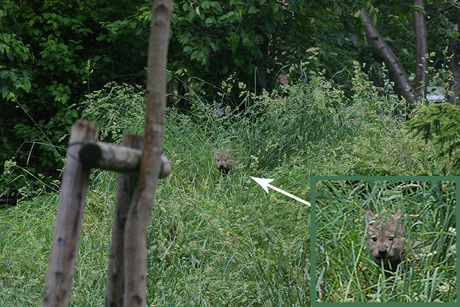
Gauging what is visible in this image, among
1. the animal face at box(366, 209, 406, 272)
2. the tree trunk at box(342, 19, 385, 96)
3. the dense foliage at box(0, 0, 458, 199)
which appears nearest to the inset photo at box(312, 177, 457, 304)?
the animal face at box(366, 209, 406, 272)

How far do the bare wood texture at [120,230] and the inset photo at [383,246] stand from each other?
32.8 inches

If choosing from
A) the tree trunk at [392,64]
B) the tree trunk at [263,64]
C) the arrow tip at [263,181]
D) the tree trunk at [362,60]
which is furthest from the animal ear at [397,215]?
the tree trunk at [362,60]

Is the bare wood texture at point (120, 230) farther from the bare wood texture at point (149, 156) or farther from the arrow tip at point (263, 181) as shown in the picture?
the arrow tip at point (263, 181)

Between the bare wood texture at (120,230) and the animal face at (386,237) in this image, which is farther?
the animal face at (386,237)

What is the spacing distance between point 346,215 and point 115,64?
18.8 ft

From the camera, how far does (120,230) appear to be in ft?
6.82

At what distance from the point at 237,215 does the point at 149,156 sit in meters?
2.26

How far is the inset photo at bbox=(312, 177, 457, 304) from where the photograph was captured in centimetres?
235

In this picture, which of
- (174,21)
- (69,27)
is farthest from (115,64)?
(174,21)

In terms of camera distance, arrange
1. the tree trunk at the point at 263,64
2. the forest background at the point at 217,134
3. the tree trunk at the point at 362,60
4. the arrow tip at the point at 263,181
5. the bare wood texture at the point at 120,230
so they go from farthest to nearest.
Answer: the tree trunk at the point at 362,60 → the tree trunk at the point at 263,64 → the arrow tip at the point at 263,181 → the forest background at the point at 217,134 → the bare wood texture at the point at 120,230

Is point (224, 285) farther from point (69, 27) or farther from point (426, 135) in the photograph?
point (69, 27)

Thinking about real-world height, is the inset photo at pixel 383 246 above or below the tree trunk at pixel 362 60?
below

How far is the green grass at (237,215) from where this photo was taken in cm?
318

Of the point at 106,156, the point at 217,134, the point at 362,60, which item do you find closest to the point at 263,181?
the point at 217,134
